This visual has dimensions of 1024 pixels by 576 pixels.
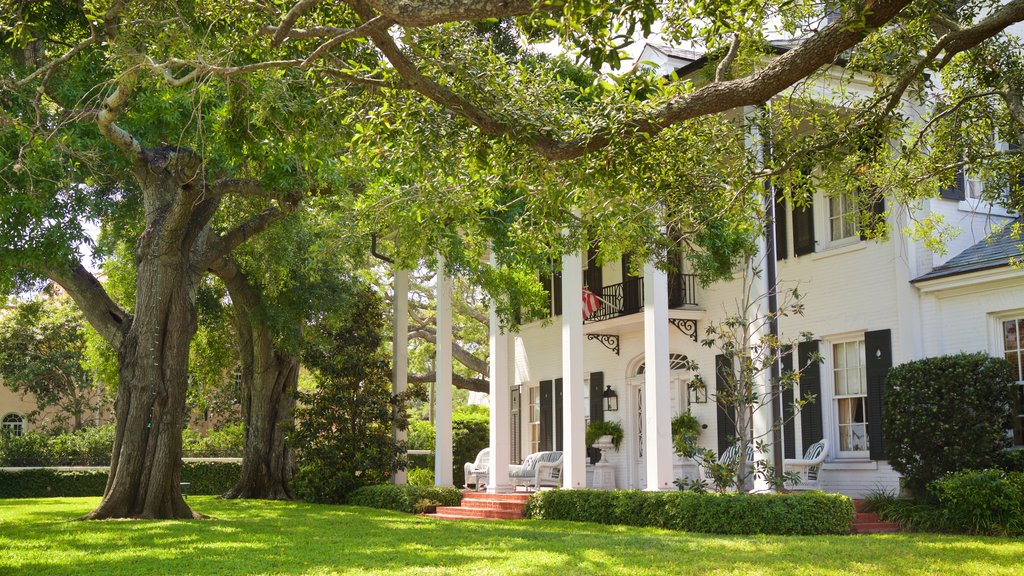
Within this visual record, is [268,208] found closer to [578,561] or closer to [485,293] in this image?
[485,293]

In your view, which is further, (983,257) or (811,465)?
(811,465)

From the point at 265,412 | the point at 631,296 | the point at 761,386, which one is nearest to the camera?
the point at 761,386

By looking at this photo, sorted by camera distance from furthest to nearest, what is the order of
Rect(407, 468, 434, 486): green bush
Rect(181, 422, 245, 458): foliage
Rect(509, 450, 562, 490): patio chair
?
Rect(181, 422, 245, 458): foliage
Rect(407, 468, 434, 486): green bush
Rect(509, 450, 562, 490): patio chair

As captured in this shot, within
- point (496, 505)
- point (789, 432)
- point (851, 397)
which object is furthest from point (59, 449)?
point (851, 397)

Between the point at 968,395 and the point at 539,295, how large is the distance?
279 inches

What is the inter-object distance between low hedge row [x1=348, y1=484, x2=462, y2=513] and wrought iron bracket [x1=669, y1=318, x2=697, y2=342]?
16.3 ft

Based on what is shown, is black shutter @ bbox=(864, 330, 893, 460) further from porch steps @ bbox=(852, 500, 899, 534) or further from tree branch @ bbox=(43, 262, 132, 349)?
tree branch @ bbox=(43, 262, 132, 349)

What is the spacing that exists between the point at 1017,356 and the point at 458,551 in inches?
332

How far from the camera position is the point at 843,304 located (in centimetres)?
1622

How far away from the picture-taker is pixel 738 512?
1277cm

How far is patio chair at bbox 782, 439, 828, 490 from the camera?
15711 mm

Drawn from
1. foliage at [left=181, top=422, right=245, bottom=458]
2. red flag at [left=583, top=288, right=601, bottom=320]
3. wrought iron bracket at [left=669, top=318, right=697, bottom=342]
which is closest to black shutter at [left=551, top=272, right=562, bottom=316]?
red flag at [left=583, top=288, right=601, bottom=320]

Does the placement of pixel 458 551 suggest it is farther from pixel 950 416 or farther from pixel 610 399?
pixel 610 399

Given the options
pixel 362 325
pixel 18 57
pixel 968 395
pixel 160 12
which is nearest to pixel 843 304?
pixel 968 395
